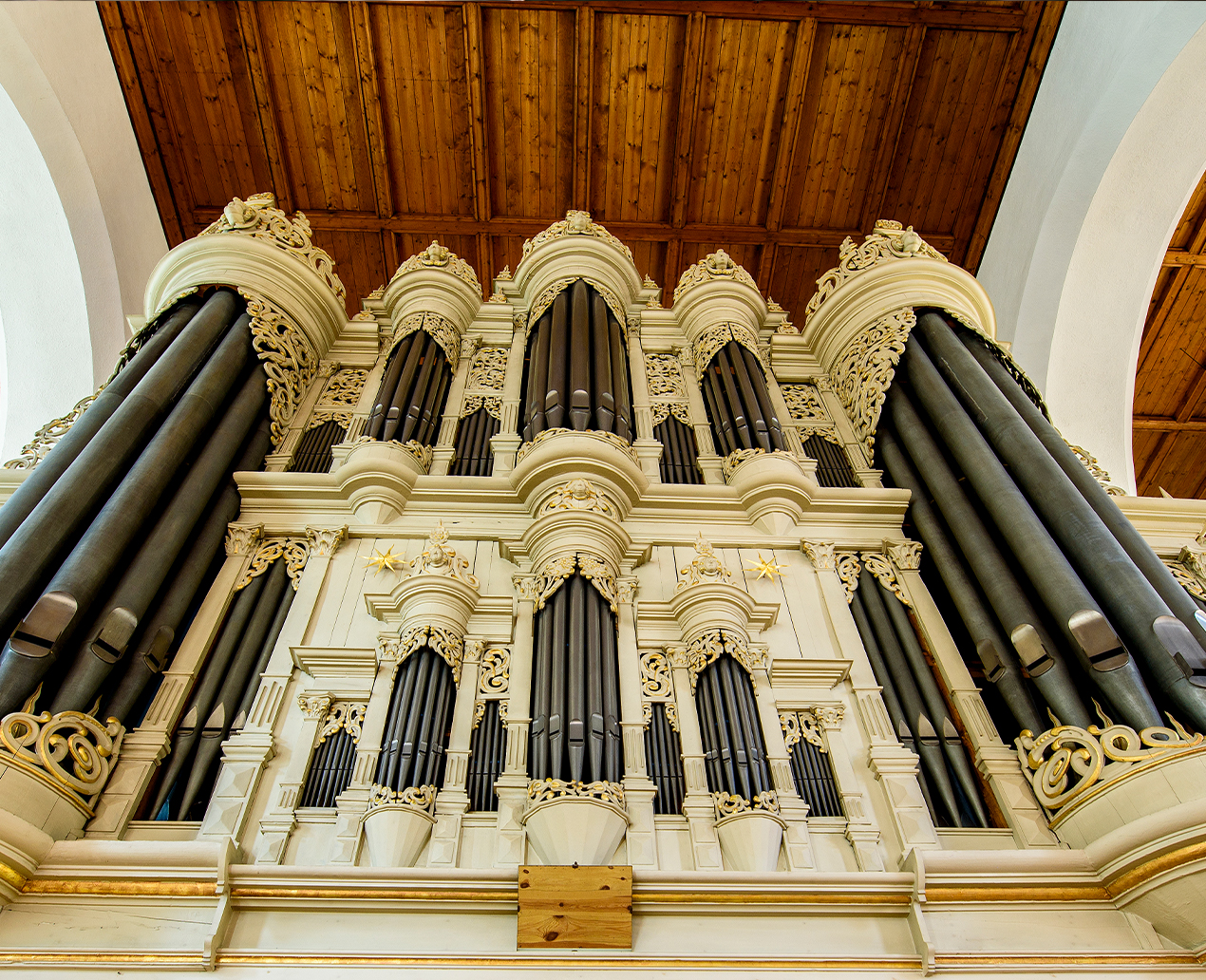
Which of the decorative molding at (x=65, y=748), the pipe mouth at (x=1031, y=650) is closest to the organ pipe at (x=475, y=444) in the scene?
the decorative molding at (x=65, y=748)

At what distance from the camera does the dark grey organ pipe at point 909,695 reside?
15.5 feet

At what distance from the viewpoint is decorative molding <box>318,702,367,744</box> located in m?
4.71

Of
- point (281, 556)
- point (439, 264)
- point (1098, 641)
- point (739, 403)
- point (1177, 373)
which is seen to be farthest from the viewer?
point (1177, 373)

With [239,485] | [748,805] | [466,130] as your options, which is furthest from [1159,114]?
[239,485]

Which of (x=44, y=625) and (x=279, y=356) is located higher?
(x=279, y=356)

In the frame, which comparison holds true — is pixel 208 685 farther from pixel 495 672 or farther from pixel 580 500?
pixel 580 500

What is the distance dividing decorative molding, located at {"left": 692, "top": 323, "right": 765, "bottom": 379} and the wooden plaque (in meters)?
4.85

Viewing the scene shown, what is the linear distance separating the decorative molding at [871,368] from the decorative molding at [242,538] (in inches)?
170

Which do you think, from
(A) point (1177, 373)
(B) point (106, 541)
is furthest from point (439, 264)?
(A) point (1177, 373)

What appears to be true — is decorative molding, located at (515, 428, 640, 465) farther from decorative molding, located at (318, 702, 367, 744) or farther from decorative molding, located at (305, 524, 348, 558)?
decorative molding, located at (318, 702, 367, 744)

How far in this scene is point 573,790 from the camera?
407cm

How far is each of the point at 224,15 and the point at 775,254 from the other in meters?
6.49

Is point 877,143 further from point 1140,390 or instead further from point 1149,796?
point 1149,796

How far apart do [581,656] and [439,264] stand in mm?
5008
